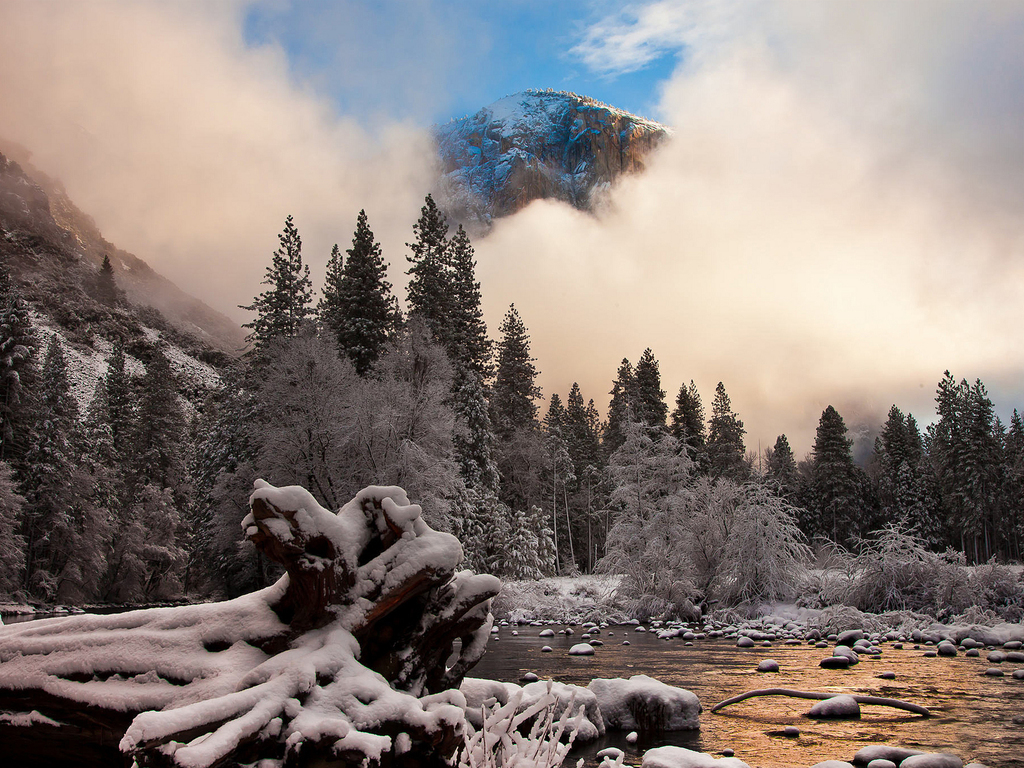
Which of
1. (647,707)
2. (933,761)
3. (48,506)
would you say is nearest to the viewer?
(933,761)

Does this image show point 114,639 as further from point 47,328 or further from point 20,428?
point 47,328

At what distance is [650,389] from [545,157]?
150 m

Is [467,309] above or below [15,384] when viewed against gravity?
above

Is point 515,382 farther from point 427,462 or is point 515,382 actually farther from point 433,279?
point 427,462

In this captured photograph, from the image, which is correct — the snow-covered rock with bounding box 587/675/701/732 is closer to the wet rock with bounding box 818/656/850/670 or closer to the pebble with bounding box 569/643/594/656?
the wet rock with bounding box 818/656/850/670

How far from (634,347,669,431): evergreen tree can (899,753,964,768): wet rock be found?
4305 cm

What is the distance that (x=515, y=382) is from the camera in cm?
5116

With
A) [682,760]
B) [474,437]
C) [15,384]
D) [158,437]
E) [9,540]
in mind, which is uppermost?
[15,384]

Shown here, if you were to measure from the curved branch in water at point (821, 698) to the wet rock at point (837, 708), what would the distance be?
1.03ft

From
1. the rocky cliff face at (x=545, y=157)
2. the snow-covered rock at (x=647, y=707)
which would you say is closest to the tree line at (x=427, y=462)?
the snow-covered rock at (x=647, y=707)

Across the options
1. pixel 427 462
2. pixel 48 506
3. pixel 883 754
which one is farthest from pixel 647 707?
pixel 48 506

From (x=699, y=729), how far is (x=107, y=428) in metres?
51.1

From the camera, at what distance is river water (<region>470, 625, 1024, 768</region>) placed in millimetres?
8070

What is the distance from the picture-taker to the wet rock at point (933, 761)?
6664 mm
